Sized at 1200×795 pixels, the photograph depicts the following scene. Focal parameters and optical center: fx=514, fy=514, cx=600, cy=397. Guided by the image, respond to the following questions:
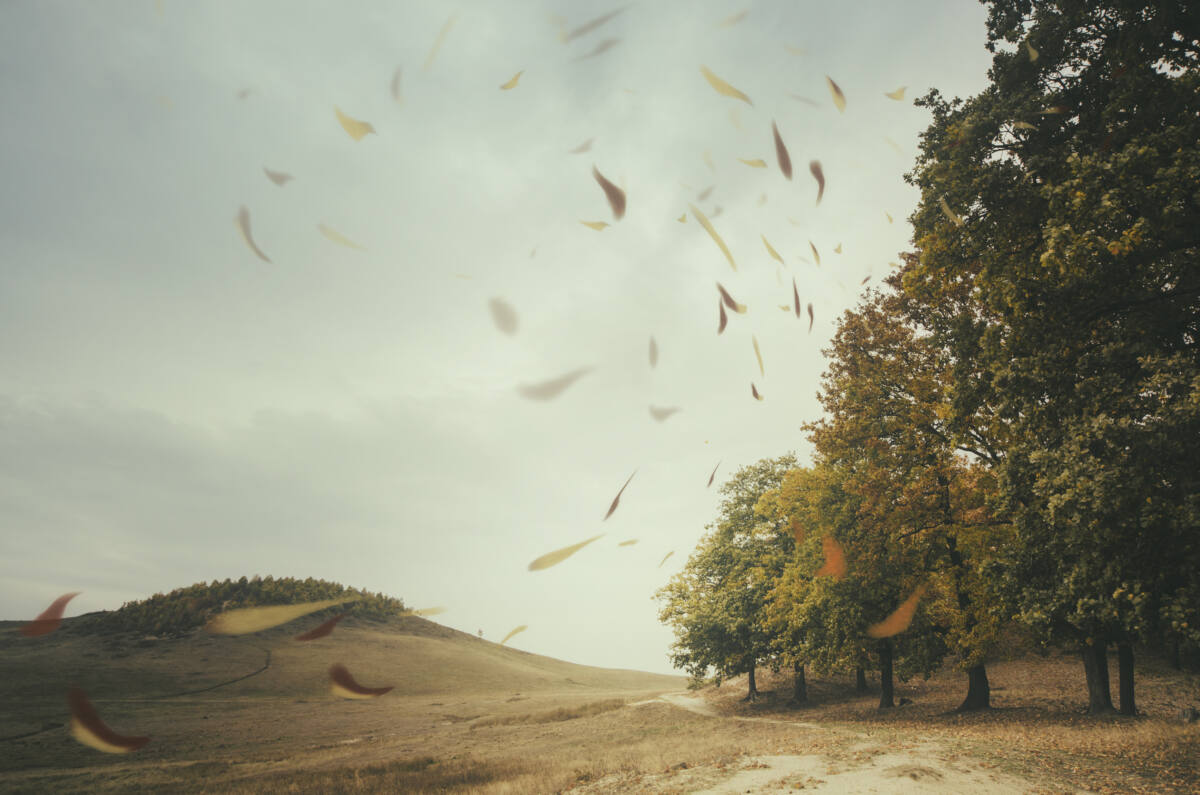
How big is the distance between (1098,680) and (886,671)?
7413mm

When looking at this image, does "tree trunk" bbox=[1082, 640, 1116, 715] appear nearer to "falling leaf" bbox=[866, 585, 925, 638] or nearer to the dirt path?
"falling leaf" bbox=[866, 585, 925, 638]

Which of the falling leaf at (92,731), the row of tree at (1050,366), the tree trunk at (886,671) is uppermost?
the row of tree at (1050,366)

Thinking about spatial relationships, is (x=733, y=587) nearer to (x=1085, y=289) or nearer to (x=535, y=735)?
(x=535, y=735)

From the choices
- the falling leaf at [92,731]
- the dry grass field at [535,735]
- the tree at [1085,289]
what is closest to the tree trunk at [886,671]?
the dry grass field at [535,735]

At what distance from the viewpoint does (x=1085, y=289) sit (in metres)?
10.4

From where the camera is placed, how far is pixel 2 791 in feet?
57.4

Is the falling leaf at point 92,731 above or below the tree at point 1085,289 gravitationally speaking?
below

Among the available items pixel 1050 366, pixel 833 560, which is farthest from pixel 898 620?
pixel 1050 366

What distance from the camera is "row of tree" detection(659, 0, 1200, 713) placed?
8.98 metres

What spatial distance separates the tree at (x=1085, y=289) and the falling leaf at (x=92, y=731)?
31859 millimetres

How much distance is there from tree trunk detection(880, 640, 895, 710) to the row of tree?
188 cm

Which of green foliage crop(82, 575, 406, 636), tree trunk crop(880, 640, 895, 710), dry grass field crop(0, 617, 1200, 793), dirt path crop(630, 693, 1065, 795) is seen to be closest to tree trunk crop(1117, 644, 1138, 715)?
dry grass field crop(0, 617, 1200, 793)

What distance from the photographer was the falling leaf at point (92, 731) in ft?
87.2

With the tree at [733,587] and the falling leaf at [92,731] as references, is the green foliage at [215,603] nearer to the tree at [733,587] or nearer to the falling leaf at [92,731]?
the falling leaf at [92,731]
